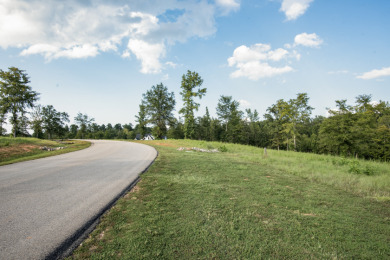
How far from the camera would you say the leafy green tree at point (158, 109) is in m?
47.3

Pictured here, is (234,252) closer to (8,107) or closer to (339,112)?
(339,112)

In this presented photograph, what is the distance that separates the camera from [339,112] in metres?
28.6

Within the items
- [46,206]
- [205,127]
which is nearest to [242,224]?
[46,206]

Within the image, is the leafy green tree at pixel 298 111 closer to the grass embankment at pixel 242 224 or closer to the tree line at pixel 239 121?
the tree line at pixel 239 121

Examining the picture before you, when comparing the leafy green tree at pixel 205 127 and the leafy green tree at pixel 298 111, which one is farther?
the leafy green tree at pixel 205 127

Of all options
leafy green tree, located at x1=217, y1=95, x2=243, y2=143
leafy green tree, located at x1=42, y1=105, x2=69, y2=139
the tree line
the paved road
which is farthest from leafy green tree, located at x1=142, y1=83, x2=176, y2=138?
the paved road

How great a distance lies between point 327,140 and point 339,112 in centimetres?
544

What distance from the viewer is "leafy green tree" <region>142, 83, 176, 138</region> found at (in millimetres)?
47312

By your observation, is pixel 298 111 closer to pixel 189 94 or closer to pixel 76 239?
pixel 189 94

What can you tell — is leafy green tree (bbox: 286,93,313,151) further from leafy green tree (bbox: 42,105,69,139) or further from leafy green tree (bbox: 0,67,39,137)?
leafy green tree (bbox: 42,105,69,139)

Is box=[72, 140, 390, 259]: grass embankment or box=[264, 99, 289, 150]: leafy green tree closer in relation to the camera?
box=[72, 140, 390, 259]: grass embankment

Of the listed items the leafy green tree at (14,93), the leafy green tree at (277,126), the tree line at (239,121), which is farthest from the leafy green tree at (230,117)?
the leafy green tree at (14,93)

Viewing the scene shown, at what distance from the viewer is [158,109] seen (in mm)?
47750

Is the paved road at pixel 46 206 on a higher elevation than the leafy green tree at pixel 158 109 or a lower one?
lower
